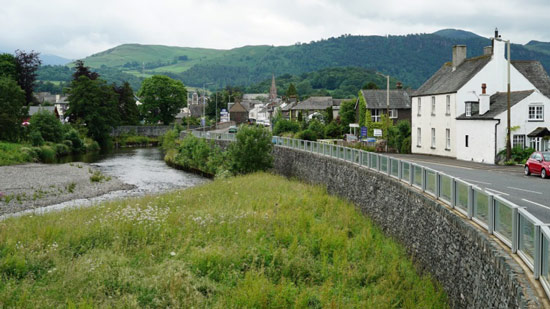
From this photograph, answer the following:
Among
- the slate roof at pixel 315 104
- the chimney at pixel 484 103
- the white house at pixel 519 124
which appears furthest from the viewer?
the slate roof at pixel 315 104

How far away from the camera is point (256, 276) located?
537 inches

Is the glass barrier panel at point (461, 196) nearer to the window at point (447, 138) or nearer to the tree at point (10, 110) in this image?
the window at point (447, 138)

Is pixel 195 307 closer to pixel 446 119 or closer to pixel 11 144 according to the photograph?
pixel 446 119

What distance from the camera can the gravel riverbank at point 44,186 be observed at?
29562 mm

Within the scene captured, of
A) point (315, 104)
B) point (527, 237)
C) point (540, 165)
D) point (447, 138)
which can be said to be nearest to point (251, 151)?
point (447, 138)

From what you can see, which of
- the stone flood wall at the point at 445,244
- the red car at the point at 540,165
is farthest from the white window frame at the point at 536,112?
the stone flood wall at the point at 445,244

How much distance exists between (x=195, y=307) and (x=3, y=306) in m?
4.10

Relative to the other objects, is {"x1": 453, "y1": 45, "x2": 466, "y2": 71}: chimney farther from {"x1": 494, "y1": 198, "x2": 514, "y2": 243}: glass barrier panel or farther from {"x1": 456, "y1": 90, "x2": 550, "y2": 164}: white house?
{"x1": 494, "y1": 198, "x2": 514, "y2": 243}: glass barrier panel

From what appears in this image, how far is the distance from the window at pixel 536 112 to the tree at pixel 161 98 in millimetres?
86255

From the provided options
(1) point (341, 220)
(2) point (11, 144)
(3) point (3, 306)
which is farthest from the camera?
(2) point (11, 144)

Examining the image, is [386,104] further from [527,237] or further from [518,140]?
[527,237]

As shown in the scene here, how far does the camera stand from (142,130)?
103 m

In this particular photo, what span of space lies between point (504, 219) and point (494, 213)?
1.65 feet

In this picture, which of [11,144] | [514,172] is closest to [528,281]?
[514,172]
